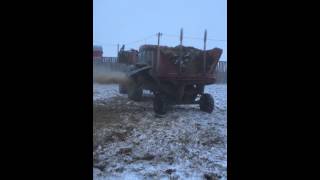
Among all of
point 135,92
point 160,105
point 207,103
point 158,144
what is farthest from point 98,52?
point 158,144

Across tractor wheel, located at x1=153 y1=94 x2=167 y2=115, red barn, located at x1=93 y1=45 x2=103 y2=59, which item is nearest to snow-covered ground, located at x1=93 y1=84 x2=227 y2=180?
tractor wheel, located at x1=153 y1=94 x2=167 y2=115

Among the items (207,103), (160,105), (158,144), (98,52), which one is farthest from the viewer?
(98,52)

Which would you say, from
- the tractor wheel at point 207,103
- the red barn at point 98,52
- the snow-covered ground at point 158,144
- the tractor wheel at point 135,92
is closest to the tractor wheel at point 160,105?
the snow-covered ground at point 158,144

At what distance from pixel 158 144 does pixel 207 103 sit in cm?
326

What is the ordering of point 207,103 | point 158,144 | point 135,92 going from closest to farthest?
1. point 158,144
2. point 207,103
3. point 135,92

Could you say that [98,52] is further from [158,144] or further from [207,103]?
[158,144]

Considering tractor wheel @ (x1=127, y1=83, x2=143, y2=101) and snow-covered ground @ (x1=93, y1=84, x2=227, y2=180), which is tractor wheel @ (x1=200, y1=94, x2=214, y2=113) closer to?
snow-covered ground @ (x1=93, y1=84, x2=227, y2=180)

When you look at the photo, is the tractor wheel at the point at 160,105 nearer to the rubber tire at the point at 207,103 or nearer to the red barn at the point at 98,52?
the rubber tire at the point at 207,103

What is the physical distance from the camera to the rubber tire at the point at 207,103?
822cm

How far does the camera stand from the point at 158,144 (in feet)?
17.2

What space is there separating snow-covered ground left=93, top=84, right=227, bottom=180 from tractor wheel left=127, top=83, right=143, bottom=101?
55 cm
